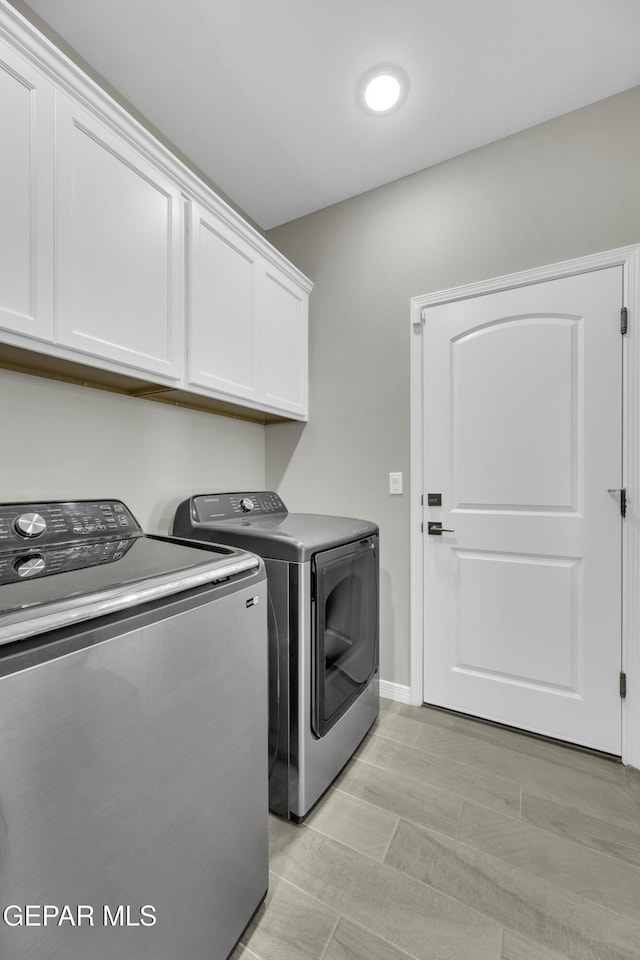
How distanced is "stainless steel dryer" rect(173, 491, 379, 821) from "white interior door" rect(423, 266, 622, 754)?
0.51m

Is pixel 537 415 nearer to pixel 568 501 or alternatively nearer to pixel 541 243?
pixel 568 501

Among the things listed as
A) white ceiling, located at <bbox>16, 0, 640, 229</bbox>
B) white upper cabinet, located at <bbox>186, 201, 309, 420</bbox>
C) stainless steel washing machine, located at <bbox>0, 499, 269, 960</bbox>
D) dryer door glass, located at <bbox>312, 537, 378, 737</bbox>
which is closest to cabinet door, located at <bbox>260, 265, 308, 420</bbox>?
white upper cabinet, located at <bbox>186, 201, 309, 420</bbox>

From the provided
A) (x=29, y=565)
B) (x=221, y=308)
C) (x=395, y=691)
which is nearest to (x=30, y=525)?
(x=29, y=565)

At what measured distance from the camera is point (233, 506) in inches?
79.0

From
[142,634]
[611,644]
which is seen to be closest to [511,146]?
[611,644]

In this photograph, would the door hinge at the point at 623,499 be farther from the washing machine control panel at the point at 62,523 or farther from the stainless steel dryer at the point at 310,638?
the washing machine control panel at the point at 62,523

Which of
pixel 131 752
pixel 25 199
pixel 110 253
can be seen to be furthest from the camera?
pixel 110 253

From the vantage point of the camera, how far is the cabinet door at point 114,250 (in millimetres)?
1197

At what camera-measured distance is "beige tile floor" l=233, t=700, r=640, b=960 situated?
1.04 m

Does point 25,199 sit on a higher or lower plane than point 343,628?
higher

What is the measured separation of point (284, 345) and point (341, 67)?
111cm

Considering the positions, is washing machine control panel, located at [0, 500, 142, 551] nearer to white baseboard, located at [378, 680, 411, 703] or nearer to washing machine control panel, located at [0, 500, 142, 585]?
washing machine control panel, located at [0, 500, 142, 585]

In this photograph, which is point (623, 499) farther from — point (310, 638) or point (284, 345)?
point (284, 345)

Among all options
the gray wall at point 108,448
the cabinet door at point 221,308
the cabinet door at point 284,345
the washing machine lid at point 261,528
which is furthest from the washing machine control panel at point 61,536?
the cabinet door at point 284,345
